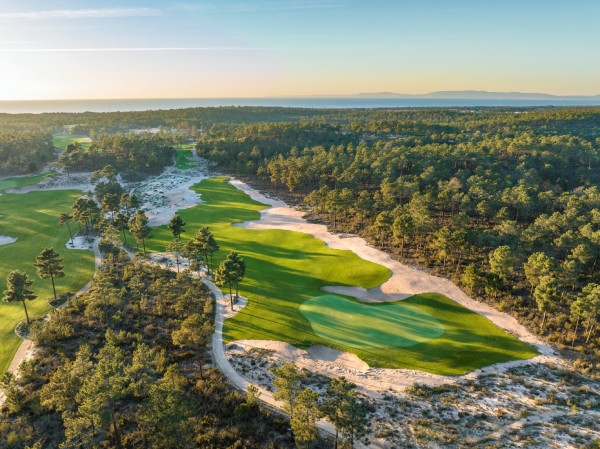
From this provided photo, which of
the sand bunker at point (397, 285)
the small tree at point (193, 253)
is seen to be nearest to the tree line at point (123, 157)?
the sand bunker at point (397, 285)

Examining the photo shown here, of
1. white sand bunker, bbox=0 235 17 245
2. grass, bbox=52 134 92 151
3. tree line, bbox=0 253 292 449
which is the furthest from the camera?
grass, bbox=52 134 92 151

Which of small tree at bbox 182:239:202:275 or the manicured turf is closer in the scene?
the manicured turf

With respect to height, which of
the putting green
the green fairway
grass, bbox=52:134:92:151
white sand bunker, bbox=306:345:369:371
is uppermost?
grass, bbox=52:134:92:151

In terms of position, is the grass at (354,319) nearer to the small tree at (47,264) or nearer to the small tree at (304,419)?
the small tree at (304,419)

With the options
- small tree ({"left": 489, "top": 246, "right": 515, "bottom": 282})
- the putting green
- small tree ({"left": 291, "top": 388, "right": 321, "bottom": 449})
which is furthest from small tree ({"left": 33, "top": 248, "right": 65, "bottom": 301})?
small tree ({"left": 489, "top": 246, "right": 515, "bottom": 282})

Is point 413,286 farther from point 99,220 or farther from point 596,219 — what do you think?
point 99,220

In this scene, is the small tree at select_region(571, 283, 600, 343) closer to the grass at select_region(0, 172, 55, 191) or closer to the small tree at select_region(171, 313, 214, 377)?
the small tree at select_region(171, 313, 214, 377)

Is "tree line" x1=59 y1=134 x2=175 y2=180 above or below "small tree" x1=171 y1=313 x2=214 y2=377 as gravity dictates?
above
